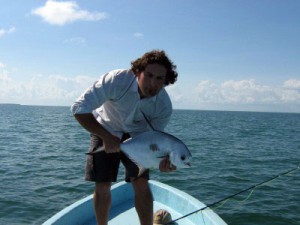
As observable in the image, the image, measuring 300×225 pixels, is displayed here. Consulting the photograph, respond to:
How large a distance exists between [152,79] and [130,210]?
3.10 m

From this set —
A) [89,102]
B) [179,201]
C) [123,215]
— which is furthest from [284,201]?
[89,102]

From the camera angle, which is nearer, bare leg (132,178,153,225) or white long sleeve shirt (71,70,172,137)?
white long sleeve shirt (71,70,172,137)

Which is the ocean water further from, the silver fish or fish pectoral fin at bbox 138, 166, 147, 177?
the silver fish

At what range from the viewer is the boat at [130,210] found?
5289 mm

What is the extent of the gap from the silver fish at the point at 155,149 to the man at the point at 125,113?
8 centimetres

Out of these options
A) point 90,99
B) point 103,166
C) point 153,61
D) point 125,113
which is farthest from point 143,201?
point 153,61

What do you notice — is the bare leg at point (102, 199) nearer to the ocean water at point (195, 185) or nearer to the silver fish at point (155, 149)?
the silver fish at point (155, 149)

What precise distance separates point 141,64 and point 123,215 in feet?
10.2

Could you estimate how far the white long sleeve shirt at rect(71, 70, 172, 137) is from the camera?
11.7 feet

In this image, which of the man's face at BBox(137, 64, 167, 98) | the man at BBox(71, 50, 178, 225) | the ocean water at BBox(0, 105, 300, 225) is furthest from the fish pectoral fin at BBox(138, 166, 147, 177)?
the ocean water at BBox(0, 105, 300, 225)

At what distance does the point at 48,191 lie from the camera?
1044 centimetres

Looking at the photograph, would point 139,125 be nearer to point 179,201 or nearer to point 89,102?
point 89,102

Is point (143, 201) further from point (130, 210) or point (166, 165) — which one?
point (130, 210)

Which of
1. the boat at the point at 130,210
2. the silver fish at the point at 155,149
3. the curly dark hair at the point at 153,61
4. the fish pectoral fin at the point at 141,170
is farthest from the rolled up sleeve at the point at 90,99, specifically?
the boat at the point at 130,210
